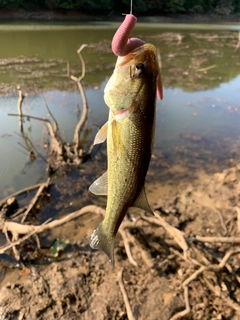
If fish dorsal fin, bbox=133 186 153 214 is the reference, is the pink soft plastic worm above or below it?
above

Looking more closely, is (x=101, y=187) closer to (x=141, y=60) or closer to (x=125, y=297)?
(x=141, y=60)

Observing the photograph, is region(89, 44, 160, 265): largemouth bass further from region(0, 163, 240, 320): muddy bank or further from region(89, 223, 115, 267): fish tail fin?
region(0, 163, 240, 320): muddy bank

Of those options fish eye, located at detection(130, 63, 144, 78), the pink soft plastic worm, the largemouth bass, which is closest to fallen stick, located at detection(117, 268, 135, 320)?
the largemouth bass

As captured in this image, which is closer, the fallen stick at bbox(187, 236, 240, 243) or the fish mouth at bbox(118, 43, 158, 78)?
the fish mouth at bbox(118, 43, 158, 78)

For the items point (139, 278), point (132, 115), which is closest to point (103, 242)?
point (132, 115)

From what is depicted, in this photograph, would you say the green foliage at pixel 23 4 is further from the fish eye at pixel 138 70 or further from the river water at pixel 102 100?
the fish eye at pixel 138 70

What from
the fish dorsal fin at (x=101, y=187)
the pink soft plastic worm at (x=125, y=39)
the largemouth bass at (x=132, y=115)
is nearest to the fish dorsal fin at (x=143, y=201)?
the largemouth bass at (x=132, y=115)

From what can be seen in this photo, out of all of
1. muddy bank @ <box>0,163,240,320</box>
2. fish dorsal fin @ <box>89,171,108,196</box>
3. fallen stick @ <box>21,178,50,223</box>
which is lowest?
muddy bank @ <box>0,163,240,320</box>

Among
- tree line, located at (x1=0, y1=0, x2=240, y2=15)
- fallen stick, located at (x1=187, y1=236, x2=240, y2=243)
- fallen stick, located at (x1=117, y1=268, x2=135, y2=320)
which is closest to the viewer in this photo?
fallen stick, located at (x1=117, y1=268, x2=135, y2=320)
